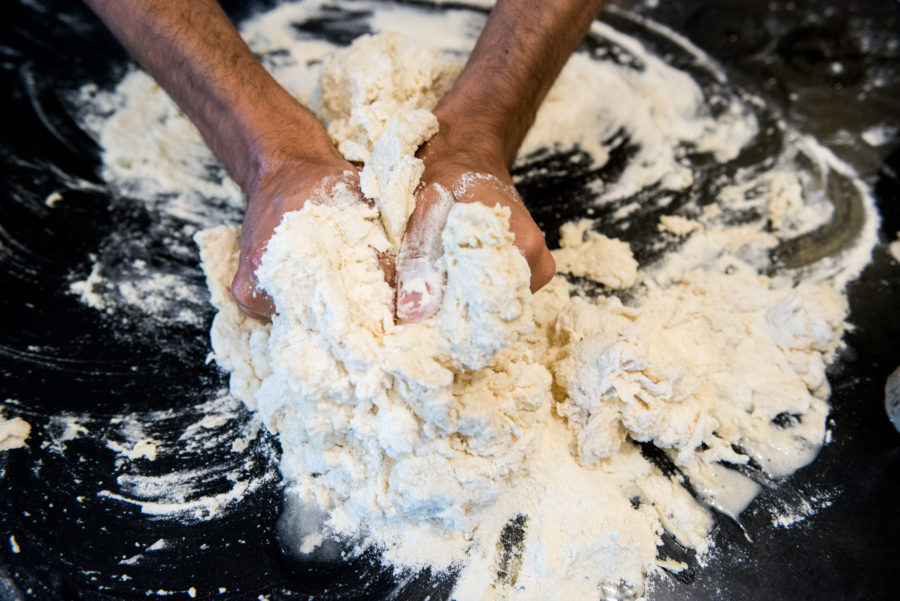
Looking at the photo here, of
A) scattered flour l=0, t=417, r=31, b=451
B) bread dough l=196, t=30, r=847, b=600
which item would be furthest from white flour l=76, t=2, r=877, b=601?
scattered flour l=0, t=417, r=31, b=451

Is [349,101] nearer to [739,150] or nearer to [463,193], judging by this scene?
[463,193]

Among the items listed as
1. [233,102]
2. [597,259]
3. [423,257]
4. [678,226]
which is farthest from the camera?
[678,226]

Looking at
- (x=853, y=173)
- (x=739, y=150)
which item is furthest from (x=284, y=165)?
(x=853, y=173)

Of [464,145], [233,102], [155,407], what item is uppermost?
[464,145]

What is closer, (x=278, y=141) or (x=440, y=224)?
(x=440, y=224)

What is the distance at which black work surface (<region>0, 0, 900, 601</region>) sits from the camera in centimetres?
98

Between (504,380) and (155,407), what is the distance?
761mm

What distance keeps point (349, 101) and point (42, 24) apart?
4.30ft

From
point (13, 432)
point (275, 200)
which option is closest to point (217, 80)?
point (275, 200)

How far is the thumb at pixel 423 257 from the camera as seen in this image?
3.05ft

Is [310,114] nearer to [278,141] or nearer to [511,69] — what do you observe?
[278,141]

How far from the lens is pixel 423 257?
97cm

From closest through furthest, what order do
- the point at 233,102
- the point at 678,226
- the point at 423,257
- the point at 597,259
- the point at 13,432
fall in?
the point at 423,257 → the point at 13,432 → the point at 233,102 → the point at 597,259 → the point at 678,226

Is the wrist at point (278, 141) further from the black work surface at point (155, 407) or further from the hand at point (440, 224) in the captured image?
the black work surface at point (155, 407)
